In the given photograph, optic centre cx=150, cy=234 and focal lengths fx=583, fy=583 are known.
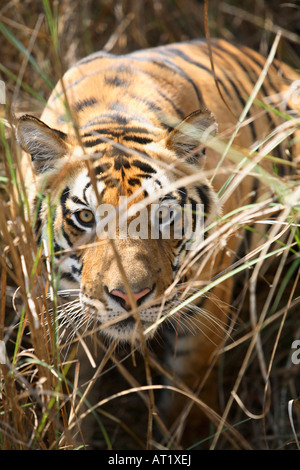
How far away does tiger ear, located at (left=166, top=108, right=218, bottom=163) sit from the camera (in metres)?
1.46

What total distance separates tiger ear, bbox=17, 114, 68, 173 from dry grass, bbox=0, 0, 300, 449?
0.07 metres

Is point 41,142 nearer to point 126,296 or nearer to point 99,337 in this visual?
point 126,296

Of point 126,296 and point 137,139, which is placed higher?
point 137,139

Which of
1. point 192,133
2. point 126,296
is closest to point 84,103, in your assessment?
point 192,133

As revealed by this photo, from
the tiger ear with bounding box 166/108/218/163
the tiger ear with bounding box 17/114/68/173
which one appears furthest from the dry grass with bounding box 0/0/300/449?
the tiger ear with bounding box 166/108/218/163

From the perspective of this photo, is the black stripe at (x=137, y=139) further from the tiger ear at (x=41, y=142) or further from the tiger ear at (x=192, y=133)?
the tiger ear at (x=41, y=142)

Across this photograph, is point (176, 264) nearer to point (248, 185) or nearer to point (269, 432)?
point (248, 185)

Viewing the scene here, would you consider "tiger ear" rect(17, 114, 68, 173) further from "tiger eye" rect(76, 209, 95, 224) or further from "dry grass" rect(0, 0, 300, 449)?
"tiger eye" rect(76, 209, 95, 224)

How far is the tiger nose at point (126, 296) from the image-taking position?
1.31 meters

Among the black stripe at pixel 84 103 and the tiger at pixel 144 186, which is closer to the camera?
the tiger at pixel 144 186

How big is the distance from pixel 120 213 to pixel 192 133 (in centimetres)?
32

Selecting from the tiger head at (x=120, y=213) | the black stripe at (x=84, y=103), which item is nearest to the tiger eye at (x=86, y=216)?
the tiger head at (x=120, y=213)

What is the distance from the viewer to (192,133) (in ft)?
4.97

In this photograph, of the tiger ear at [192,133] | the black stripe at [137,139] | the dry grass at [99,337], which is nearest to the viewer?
the dry grass at [99,337]
